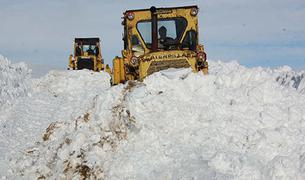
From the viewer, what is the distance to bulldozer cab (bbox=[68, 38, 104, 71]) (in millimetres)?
25984

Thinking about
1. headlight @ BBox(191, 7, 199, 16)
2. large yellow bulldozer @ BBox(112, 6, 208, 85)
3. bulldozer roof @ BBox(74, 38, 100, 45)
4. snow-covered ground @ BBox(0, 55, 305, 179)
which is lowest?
snow-covered ground @ BBox(0, 55, 305, 179)

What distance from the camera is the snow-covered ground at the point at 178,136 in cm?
691

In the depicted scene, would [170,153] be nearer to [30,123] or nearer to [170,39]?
[170,39]

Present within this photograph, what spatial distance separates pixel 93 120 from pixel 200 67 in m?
3.35

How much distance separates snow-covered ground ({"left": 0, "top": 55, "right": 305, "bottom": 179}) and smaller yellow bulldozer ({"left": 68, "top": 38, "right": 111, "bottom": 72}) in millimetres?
15097

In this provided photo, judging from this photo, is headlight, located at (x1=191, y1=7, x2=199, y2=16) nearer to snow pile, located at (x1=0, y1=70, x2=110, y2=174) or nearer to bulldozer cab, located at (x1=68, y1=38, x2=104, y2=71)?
snow pile, located at (x1=0, y1=70, x2=110, y2=174)

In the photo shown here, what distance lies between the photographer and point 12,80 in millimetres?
20234

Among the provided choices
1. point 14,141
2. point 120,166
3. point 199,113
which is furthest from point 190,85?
point 14,141

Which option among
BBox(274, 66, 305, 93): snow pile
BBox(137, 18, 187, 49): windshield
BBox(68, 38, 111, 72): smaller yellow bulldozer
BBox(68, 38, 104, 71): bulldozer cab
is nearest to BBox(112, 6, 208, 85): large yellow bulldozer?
BBox(137, 18, 187, 49): windshield

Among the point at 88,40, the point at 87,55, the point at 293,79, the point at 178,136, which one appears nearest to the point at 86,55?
the point at 87,55

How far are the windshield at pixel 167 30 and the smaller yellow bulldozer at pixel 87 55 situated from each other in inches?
527

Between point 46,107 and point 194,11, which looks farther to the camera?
point 46,107

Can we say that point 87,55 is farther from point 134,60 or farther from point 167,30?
point 134,60

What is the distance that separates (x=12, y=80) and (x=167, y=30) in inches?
416
